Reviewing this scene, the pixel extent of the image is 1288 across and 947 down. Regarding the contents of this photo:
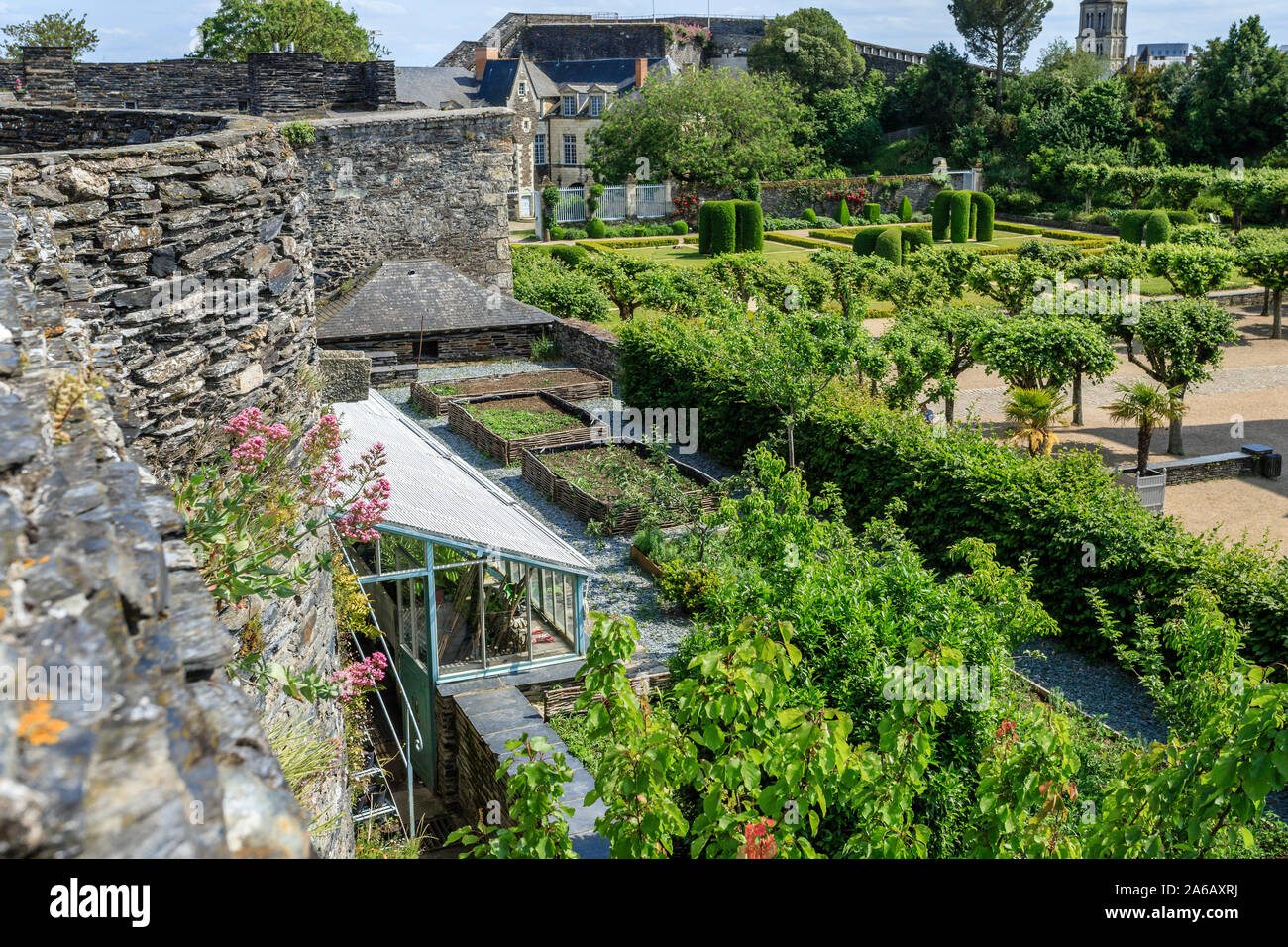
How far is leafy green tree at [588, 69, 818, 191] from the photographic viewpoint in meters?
49.0

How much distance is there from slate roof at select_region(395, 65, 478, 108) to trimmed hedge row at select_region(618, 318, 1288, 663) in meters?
39.5

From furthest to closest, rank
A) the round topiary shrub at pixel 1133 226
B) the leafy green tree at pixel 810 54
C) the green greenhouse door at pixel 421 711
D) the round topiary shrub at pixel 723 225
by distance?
1. the leafy green tree at pixel 810 54
2. the round topiary shrub at pixel 723 225
3. the round topiary shrub at pixel 1133 226
4. the green greenhouse door at pixel 421 711

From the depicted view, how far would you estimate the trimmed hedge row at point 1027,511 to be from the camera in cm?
1060

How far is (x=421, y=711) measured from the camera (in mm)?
10703

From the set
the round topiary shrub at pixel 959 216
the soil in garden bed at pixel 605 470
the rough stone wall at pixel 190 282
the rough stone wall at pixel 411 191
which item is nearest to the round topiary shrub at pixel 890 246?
the round topiary shrub at pixel 959 216

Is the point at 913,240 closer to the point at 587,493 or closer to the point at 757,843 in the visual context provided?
the point at 587,493

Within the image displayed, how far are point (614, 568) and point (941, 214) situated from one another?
32.7m

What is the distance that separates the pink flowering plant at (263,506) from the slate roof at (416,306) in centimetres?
1792

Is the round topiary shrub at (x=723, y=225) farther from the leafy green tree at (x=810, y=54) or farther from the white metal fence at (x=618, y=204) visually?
the leafy green tree at (x=810, y=54)

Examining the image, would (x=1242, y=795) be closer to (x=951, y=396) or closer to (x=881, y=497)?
(x=881, y=497)
